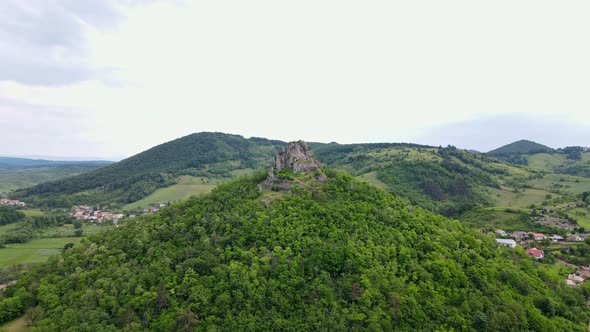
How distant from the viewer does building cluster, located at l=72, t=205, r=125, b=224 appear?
163125mm

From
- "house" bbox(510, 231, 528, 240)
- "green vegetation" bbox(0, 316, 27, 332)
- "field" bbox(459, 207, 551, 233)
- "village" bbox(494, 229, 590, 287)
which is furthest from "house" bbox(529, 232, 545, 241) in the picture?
"green vegetation" bbox(0, 316, 27, 332)

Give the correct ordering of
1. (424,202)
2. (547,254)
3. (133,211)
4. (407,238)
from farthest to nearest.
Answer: (133,211)
(424,202)
(547,254)
(407,238)

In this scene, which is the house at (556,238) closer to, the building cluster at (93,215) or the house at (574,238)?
the house at (574,238)

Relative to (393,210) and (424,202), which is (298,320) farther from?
(424,202)

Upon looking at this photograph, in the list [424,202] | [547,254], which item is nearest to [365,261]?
[547,254]

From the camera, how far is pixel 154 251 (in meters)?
58.6

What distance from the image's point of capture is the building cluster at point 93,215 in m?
163

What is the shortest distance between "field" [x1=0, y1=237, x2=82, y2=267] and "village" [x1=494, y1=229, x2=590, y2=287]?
14171 centimetres

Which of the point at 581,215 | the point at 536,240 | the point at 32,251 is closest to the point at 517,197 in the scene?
the point at 581,215

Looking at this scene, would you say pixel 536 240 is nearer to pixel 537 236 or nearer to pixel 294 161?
pixel 537 236

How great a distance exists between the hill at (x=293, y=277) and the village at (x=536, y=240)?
14379 millimetres

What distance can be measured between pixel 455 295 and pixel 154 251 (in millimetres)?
54318

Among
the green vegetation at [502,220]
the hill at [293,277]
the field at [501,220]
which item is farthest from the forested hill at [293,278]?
the field at [501,220]

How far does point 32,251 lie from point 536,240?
17303cm
